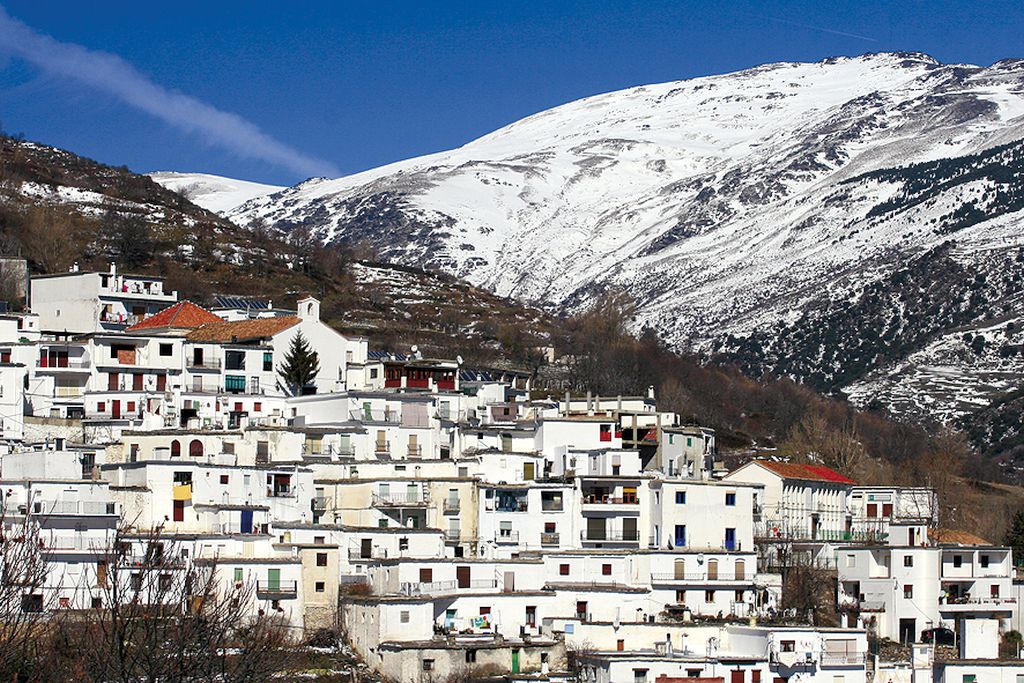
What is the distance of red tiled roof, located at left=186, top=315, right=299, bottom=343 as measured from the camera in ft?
292

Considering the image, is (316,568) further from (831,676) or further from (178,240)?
(178,240)

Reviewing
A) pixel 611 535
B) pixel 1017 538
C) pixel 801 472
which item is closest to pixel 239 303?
pixel 801 472

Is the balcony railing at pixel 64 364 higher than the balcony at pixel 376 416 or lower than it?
higher

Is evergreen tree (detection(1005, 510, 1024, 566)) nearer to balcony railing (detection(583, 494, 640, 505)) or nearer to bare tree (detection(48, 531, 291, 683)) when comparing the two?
balcony railing (detection(583, 494, 640, 505))

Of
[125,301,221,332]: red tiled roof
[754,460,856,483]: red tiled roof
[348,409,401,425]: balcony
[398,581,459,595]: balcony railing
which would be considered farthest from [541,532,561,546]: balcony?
[125,301,221,332]: red tiled roof

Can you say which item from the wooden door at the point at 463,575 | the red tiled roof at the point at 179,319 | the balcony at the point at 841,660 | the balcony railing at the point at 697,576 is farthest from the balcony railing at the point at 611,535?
the red tiled roof at the point at 179,319

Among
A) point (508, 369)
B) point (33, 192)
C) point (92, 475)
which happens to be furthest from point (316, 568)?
point (33, 192)

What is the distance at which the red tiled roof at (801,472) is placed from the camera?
82250mm

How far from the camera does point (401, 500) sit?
69.4m

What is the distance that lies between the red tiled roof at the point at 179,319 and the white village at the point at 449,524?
11.2ft

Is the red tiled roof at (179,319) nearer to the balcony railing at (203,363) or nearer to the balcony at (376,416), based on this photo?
the balcony railing at (203,363)

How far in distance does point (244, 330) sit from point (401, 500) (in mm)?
23813

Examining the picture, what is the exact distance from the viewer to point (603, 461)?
74.8 meters

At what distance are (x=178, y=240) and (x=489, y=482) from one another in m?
85.0
